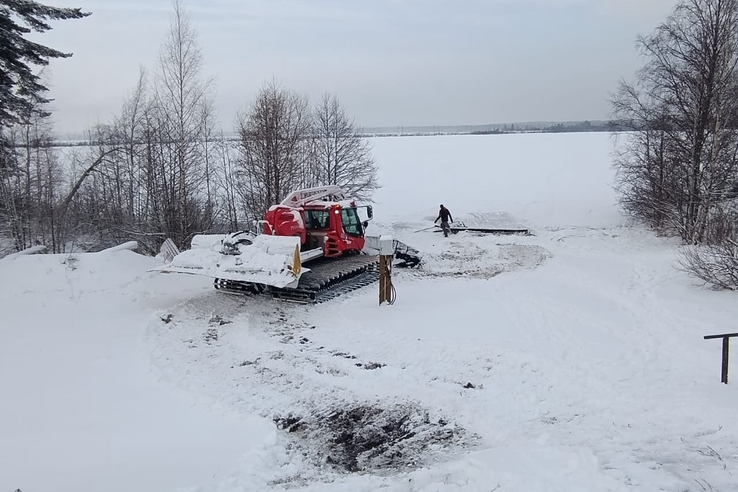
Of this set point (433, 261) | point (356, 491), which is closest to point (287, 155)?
point (433, 261)

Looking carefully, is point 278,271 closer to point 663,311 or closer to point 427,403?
point 427,403

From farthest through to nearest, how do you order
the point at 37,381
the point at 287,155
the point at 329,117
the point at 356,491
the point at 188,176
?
the point at 329,117 < the point at 287,155 < the point at 188,176 < the point at 37,381 < the point at 356,491

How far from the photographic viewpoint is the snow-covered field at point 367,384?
15.6ft

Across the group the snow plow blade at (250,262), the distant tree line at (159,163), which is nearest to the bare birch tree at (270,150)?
the distant tree line at (159,163)

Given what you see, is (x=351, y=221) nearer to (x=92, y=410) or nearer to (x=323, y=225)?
(x=323, y=225)

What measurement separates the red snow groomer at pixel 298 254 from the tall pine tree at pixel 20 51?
8.46 m

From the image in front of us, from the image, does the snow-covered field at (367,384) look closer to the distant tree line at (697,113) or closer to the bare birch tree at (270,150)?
the distant tree line at (697,113)

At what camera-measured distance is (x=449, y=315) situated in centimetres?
983

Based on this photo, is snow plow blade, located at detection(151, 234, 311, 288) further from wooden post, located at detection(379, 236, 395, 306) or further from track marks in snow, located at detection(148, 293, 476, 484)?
wooden post, located at detection(379, 236, 395, 306)

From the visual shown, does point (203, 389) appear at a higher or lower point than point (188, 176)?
lower

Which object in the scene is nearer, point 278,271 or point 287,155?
point 278,271

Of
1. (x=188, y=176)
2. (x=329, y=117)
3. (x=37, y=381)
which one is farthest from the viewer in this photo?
(x=329, y=117)

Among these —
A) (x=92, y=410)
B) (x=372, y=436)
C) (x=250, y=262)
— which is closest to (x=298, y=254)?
(x=250, y=262)

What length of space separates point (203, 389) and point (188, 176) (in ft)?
46.2
